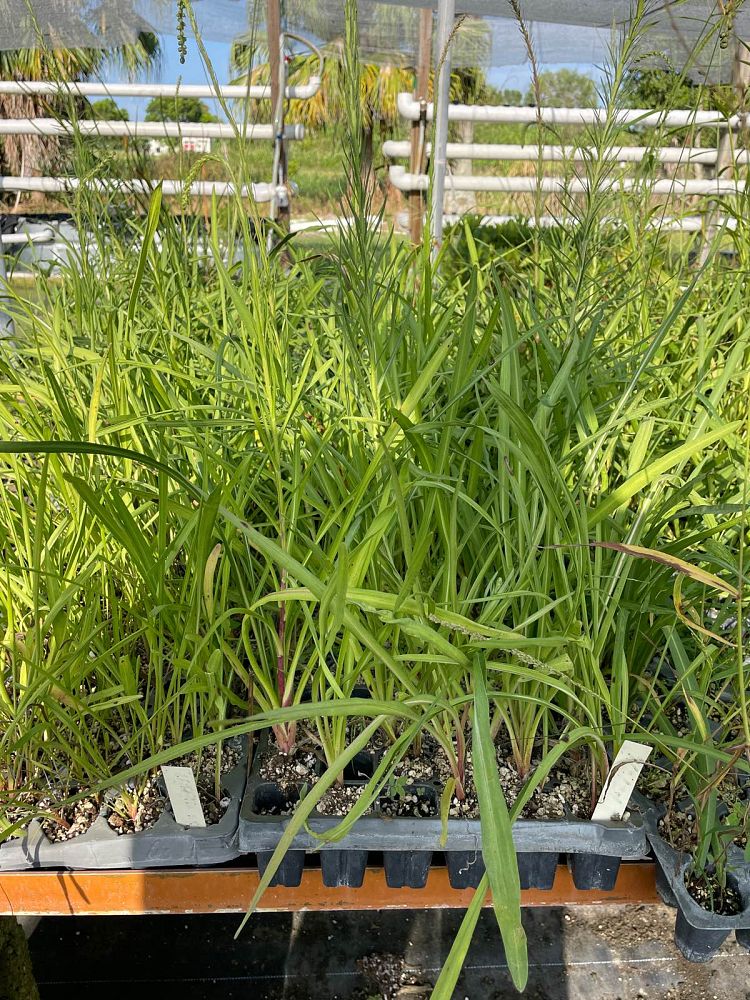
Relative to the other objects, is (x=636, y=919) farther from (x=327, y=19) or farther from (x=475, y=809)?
(x=327, y=19)

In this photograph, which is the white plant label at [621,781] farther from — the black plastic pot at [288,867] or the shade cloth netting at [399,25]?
the shade cloth netting at [399,25]

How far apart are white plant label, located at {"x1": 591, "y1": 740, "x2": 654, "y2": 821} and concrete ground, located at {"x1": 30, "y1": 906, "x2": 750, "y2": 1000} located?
805 mm

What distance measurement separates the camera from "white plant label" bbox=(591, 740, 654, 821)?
0.65m

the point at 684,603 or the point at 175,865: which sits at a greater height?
the point at 684,603

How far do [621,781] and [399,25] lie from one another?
11.9 feet

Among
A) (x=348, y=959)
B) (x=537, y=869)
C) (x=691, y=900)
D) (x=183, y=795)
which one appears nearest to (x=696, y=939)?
(x=691, y=900)

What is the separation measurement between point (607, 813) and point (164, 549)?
494mm

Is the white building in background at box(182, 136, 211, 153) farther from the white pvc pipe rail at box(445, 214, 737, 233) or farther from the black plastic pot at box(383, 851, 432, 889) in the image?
the black plastic pot at box(383, 851, 432, 889)

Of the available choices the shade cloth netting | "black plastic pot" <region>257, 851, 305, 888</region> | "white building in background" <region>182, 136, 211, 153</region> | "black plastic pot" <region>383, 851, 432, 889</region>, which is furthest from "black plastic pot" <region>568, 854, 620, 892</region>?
the shade cloth netting

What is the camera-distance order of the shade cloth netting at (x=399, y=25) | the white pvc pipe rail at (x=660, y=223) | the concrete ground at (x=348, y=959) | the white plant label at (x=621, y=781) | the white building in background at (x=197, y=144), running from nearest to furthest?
1. the white plant label at (x=621, y=781)
2. the white pvc pipe rail at (x=660, y=223)
3. the concrete ground at (x=348, y=959)
4. the white building in background at (x=197, y=144)
5. the shade cloth netting at (x=399, y=25)

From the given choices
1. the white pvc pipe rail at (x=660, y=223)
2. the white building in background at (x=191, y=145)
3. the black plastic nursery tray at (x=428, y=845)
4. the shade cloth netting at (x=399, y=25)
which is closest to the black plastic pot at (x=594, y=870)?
the black plastic nursery tray at (x=428, y=845)

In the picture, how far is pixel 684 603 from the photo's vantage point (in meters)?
0.69

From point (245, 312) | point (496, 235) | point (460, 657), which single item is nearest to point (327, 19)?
point (496, 235)

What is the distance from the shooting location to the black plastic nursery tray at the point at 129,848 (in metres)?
0.68
